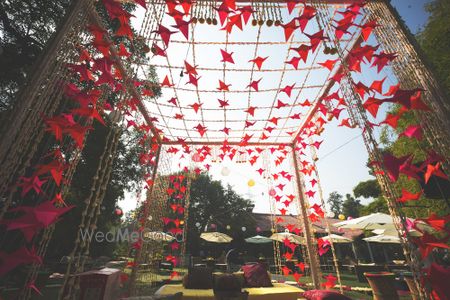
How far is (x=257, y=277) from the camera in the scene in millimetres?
5191

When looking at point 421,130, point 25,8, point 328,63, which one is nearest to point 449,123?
point 421,130

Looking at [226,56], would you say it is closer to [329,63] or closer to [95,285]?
[329,63]

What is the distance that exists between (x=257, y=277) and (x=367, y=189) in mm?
16553

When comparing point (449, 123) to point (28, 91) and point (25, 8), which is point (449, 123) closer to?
point (28, 91)

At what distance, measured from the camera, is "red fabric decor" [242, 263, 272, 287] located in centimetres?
509

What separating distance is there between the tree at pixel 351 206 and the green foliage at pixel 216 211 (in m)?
27.3

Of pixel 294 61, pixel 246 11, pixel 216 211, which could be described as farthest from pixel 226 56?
pixel 216 211

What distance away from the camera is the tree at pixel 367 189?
17153 mm

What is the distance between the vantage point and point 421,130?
7.59ft

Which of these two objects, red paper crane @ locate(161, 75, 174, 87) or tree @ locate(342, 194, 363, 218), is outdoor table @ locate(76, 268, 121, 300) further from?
tree @ locate(342, 194, 363, 218)

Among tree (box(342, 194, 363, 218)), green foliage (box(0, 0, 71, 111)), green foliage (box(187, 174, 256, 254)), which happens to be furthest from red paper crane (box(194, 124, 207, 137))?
tree (box(342, 194, 363, 218))

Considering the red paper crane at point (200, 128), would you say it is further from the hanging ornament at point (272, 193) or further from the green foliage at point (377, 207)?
the green foliage at point (377, 207)

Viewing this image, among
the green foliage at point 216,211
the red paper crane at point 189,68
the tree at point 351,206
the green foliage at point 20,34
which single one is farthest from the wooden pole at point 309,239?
the tree at point 351,206

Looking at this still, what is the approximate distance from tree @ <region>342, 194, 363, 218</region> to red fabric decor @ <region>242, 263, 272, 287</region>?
4079cm
